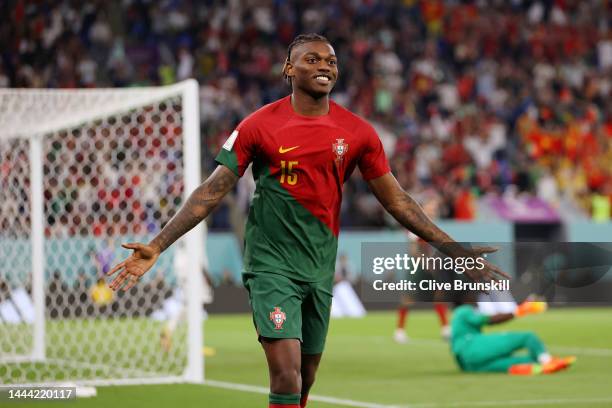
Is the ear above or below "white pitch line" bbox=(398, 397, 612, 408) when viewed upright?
above

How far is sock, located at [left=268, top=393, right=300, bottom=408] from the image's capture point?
5.56 m

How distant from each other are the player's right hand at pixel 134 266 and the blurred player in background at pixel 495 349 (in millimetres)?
6406

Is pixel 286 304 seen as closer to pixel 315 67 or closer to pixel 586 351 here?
pixel 315 67

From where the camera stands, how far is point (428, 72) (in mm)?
29062

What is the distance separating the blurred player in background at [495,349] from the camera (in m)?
11.3

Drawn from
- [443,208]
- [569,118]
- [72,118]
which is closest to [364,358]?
[72,118]

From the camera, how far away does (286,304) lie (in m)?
5.66

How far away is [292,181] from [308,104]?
0.40 m

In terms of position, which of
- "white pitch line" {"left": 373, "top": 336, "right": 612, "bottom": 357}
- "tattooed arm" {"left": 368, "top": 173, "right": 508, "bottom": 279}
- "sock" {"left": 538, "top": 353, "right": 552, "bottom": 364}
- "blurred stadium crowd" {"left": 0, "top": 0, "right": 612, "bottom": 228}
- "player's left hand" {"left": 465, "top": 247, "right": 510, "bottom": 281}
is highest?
"blurred stadium crowd" {"left": 0, "top": 0, "right": 612, "bottom": 228}

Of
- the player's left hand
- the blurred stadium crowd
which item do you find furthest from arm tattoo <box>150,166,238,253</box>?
the blurred stadium crowd

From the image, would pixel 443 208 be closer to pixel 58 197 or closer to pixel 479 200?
pixel 479 200

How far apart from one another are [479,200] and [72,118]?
49.2ft

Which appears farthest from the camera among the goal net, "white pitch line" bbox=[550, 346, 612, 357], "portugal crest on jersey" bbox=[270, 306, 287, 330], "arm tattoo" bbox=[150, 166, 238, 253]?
"white pitch line" bbox=[550, 346, 612, 357]

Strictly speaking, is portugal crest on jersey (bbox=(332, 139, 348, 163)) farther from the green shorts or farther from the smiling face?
the green shorts
